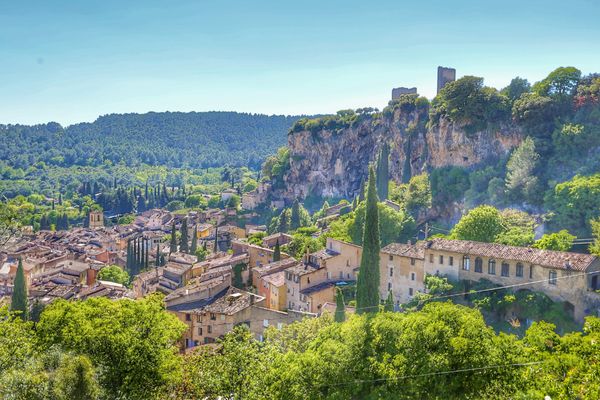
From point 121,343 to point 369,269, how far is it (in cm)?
1587

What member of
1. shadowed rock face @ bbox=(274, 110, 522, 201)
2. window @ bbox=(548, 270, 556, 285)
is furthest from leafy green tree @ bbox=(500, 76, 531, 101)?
window @ bbox=(548, 270, 556, 285)

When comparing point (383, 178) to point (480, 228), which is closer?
point (480, 228)

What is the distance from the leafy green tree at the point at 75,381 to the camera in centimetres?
2022

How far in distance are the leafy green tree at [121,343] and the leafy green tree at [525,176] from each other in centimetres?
3670

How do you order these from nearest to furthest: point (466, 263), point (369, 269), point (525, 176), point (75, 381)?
point (75, 381)
point (369, 269)
point (466, 263)
point (525, 176)

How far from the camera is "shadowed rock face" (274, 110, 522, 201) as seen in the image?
61969mm

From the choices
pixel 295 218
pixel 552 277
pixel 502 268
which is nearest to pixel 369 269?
pixel 502 268

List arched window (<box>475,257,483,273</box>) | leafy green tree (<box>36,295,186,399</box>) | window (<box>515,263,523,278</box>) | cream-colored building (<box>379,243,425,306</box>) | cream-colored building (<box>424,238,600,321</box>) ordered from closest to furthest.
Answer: leafy green tree (<box>36,295,186,399</box>) → cream-colored building (<box>424,238,600,321</box>) → window (<box>515,263,523,278</box>) → arched window (<box>475,257,483,273</box>) → cream-colored building (<box>379,243,425,306</box>)

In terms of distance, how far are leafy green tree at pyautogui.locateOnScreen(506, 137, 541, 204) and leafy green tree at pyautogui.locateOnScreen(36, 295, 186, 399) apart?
36704 mm

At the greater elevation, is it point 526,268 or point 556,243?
point 556,243

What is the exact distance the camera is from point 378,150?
305 ft

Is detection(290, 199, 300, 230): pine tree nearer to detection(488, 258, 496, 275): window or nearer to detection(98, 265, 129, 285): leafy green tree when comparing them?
detection(98, 265, 129, 285): leafy green tree

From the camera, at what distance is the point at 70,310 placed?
27281 millimetres

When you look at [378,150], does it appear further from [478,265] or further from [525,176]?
[478,265]
